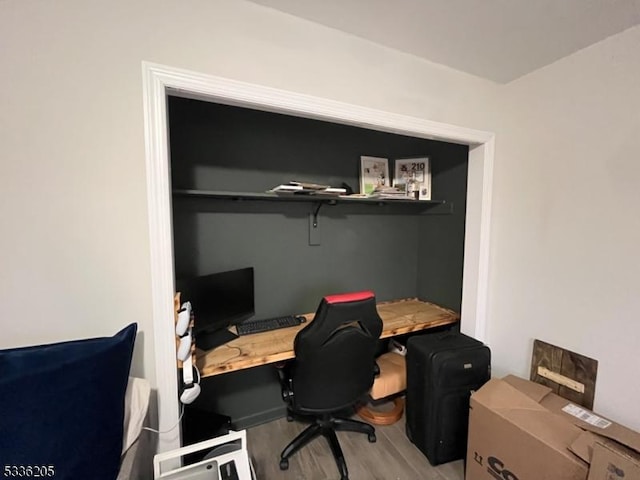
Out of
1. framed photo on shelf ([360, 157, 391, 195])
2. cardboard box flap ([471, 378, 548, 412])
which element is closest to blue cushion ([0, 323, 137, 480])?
cardboard box flap ([471, 378, 548, 412])

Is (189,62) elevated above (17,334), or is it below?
above

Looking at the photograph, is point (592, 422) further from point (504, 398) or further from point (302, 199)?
point (302, 199)

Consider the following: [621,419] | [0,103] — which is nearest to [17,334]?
[0,103]

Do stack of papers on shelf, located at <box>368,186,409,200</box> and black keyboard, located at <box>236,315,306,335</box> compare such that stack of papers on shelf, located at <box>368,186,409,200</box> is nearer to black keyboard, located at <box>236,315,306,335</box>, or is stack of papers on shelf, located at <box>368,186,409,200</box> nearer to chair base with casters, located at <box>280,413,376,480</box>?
black keyboard, located at <box>236,315,306,335</box>

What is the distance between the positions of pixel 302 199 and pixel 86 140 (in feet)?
3.81

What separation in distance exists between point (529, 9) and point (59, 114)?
6.20ft

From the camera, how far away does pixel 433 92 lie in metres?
1.59

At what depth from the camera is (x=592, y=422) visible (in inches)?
48.3

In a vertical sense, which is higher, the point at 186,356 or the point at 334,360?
the point at 186,356

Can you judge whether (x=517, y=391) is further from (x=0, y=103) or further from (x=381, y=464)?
(x=0, y=103)

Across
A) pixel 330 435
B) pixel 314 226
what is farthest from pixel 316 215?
pixel 330 435

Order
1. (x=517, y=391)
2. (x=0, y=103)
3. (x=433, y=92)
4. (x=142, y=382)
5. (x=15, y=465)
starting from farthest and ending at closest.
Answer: (x=433, y=92) → (x=517, y=391) → (x=142, y=382) → (x=0, y=103) → (x=15, y=465)

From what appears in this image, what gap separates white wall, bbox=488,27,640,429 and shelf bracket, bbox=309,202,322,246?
4.05 feet

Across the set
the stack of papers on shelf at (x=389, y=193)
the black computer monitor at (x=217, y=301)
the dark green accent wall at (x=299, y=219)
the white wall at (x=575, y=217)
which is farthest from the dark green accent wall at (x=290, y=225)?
the white wall at (x=575, y=217)
